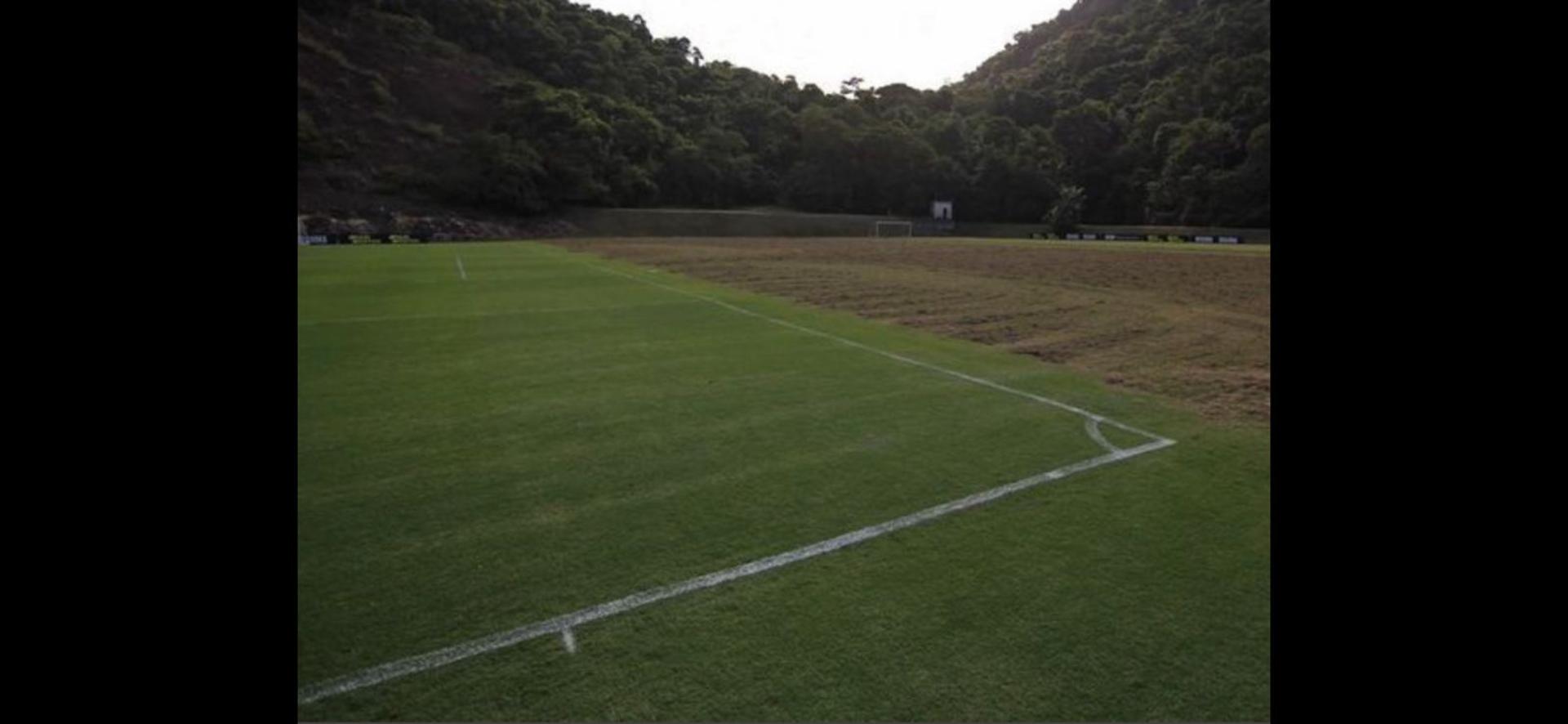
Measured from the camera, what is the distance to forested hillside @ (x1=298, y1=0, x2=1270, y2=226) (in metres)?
44.8

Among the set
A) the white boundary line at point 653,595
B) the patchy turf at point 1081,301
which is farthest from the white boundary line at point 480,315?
the white boundary line at point 653,595

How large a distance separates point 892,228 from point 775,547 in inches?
1884

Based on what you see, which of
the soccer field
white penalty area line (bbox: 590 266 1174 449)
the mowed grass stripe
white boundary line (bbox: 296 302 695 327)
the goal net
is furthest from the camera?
the goal net

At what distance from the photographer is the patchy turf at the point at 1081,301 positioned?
24.8 ft

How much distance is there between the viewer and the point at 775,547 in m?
3.43

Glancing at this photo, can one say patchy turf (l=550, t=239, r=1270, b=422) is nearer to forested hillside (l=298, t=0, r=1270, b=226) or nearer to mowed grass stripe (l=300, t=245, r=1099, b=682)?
mowed grass stripe (l=300, t=245, r=1099, b=682)

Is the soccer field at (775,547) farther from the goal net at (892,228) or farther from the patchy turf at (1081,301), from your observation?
the goal net at (892,228)

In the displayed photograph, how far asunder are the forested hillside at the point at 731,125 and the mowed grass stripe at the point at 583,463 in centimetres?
3928

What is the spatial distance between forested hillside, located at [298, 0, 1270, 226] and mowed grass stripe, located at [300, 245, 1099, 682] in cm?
3928

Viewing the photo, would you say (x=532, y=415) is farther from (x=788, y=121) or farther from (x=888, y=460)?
(x=788, y=121)

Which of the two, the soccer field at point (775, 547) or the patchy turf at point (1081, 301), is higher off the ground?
the patchy turf at point (1081, 301)

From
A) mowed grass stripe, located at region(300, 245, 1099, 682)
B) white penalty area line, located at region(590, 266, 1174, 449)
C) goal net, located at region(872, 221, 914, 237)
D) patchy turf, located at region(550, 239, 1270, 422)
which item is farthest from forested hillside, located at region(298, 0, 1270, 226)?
mowed grass stripe, located at region(300, 245, 1099, 682)

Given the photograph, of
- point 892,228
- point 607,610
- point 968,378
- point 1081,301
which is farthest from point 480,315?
point 892,228
